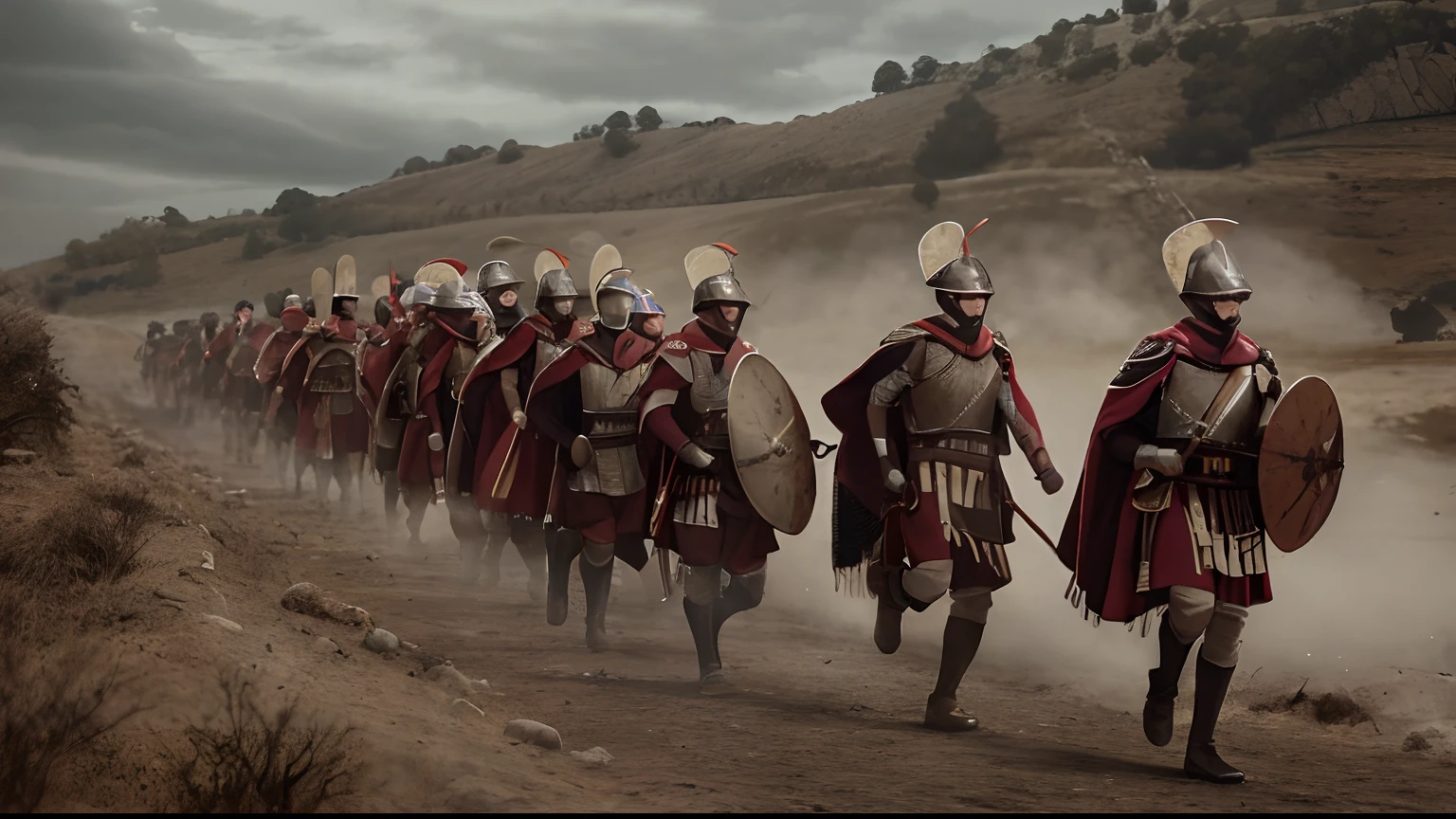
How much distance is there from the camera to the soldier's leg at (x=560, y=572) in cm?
929

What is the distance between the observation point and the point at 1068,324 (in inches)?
1201

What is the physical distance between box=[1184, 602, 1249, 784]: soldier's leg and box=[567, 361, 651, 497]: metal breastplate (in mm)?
3791

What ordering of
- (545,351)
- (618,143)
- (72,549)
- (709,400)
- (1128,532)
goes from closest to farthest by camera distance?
1. (1128,532)
2. (72,549)
3. (709,400)
4. (545,351)
5. (618,143)

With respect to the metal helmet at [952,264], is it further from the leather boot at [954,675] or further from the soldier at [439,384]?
the soldier at [439,384]

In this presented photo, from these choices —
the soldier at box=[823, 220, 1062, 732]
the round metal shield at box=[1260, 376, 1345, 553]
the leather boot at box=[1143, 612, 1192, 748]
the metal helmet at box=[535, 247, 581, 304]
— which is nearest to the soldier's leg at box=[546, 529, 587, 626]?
the metal helmet at box=[535, 247, 581, 304]

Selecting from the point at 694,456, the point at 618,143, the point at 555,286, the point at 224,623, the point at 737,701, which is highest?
the point at 618,143

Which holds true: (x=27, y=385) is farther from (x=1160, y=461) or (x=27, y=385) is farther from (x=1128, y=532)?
(x=1160, y=461)

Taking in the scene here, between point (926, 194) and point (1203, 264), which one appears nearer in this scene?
point (1203, 264)

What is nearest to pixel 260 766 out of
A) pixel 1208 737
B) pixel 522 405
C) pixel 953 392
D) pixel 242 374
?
pixel 953 392

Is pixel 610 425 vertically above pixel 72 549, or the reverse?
pixel 610 425

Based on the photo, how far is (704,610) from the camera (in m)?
7.78

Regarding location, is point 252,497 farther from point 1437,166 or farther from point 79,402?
point 1437,166

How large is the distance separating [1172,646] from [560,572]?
4.38m

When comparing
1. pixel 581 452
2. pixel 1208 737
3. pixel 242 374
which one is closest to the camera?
pixel 1208 737
